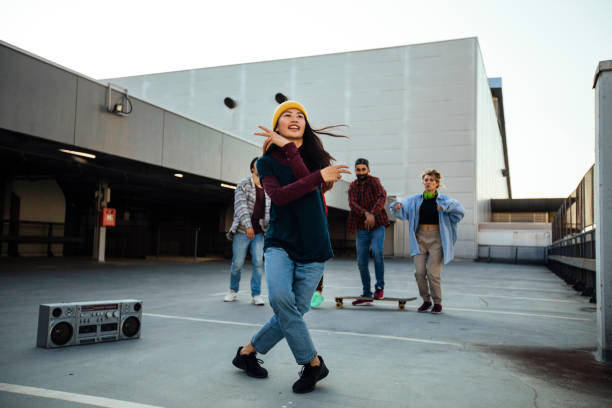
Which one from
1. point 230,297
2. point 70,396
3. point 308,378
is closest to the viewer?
point 70,396

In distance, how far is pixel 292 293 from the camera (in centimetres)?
241

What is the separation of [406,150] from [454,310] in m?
23.7

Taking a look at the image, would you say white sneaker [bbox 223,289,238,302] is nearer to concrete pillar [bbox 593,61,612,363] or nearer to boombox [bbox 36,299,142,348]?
boombox [bbox 36,299,142,348]

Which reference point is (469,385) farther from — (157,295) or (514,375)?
(157,295)

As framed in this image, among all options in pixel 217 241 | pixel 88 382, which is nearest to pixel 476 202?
pixel 217 241

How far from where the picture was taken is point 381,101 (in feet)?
95.9

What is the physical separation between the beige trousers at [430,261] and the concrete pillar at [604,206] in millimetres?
2227

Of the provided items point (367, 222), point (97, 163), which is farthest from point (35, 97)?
point (367, 222)

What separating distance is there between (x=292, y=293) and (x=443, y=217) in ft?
11.3

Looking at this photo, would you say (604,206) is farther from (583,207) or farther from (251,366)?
(583,207)

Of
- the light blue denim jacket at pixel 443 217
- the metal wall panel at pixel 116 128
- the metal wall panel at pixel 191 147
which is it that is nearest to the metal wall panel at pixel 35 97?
the metal wall panel at pixel 116 128

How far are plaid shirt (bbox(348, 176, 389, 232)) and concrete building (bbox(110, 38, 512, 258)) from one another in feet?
71.4

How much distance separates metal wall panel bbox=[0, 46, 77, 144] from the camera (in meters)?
7.31

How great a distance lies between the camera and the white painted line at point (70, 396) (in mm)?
2072
